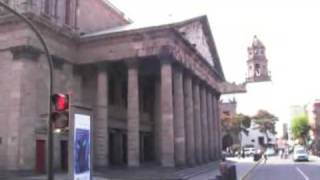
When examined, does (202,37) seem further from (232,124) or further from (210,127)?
(232,124)

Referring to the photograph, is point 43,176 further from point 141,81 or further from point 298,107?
point 298,107

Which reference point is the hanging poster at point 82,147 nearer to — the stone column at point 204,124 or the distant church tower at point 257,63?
the stone column at point 204,124

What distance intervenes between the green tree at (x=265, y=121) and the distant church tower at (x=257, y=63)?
8.00m

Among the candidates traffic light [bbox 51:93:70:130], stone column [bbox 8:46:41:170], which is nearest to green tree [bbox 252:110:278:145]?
stone column [bbox 8:46:41:170]

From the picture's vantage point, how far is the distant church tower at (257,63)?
353ft

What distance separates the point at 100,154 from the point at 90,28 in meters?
11.2

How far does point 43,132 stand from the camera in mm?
31344

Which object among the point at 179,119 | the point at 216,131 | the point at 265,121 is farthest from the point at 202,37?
the point at 265,121

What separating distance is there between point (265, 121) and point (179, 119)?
7273 centimetres

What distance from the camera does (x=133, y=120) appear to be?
33.4m

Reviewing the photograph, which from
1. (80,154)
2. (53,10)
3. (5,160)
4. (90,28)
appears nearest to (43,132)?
(5,160)

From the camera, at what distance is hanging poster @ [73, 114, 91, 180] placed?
12.8 m

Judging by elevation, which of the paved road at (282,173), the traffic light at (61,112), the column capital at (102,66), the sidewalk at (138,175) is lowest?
the paved road at (282,173)

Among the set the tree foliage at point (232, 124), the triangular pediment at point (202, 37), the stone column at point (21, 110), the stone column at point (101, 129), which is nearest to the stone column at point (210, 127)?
the triangular pediment at point (202, 37)
